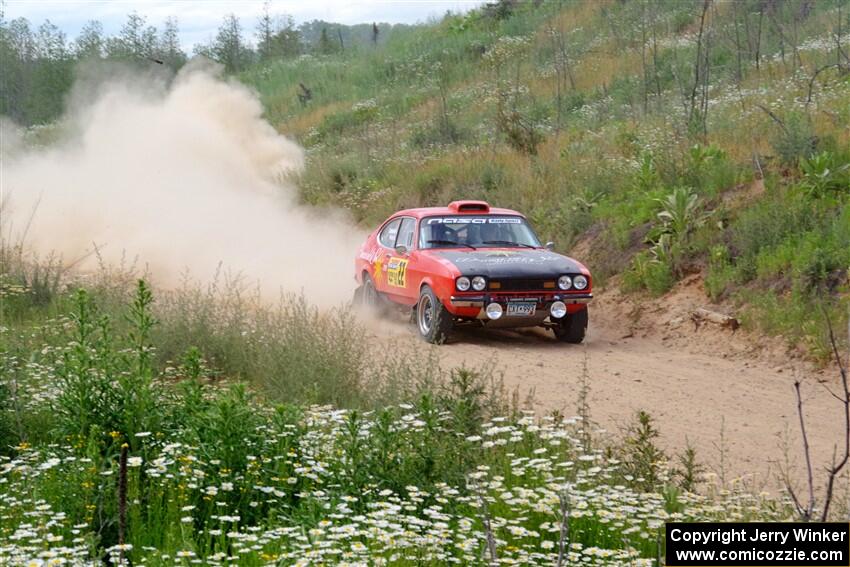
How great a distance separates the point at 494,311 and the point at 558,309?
798mm

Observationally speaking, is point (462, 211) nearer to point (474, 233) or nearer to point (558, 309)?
point (474, 233)

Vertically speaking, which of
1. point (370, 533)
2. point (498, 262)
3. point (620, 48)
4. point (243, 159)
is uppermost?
point (620, 48)

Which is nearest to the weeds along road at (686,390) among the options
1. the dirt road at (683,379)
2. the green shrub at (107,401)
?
the dirt road at (683,379)

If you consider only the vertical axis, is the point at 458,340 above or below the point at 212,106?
below

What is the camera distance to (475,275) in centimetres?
1348

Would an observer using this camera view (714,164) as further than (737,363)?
Yes

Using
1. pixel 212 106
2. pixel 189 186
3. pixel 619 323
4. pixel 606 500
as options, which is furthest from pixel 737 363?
pixel 212 106

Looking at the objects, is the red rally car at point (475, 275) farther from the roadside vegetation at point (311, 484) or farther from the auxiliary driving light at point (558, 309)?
the roadside vegetation at point (311, 484)

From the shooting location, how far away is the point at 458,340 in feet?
46.7

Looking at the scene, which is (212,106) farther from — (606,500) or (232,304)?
(606,500)

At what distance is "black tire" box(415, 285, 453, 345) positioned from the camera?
44.5ft

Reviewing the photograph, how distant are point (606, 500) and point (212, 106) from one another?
88.9 ft

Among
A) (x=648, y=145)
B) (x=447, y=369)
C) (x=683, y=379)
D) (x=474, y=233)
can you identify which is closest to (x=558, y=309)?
(x=474, y=233)

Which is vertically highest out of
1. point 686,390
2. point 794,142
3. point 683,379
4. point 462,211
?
point 794,142
